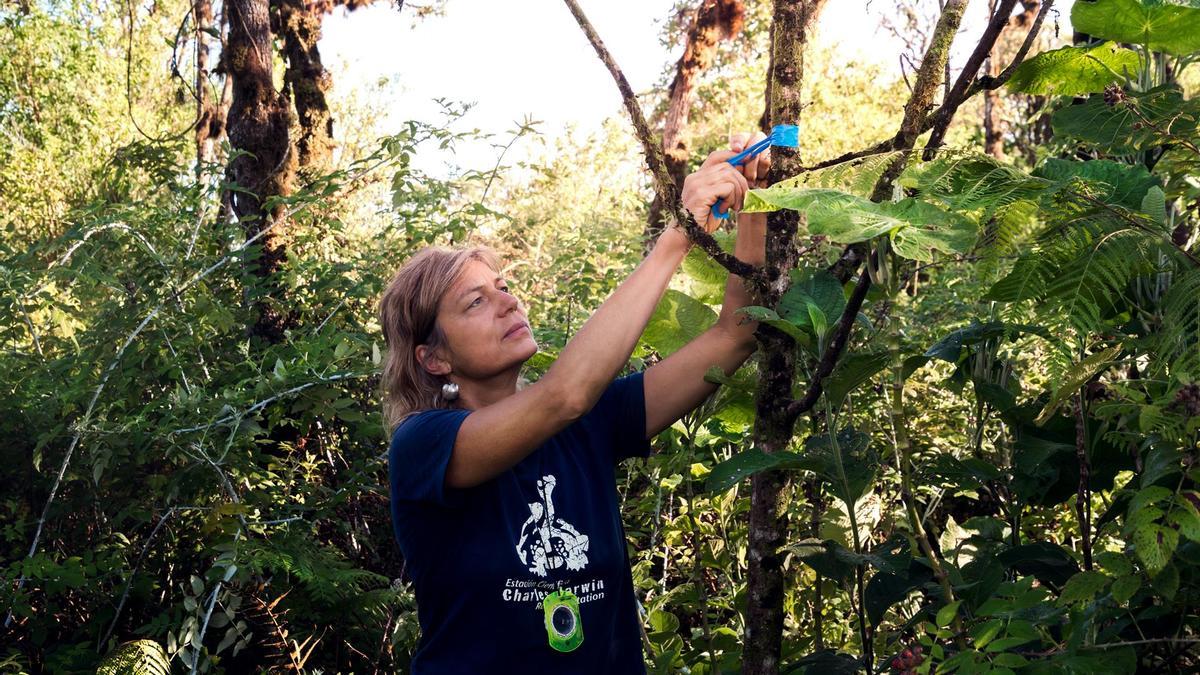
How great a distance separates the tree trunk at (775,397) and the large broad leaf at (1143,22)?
533 mm

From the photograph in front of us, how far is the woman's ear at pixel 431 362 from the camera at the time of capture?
265 centimetres

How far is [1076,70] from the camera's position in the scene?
1.99 meters

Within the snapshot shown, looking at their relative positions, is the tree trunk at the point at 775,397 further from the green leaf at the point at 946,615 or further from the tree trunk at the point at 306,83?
the tree trunk at the point at 306,83

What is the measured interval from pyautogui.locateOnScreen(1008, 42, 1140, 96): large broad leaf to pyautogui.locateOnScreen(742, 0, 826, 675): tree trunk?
16.1 inches

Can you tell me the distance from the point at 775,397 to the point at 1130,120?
74 centimetres

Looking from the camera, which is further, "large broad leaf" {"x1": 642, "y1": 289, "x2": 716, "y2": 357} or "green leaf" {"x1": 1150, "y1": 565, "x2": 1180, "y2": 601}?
"large broad leaf" {"x1": 642, "y1": 289, "x2": 716, "y2": 357}

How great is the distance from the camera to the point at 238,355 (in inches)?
179

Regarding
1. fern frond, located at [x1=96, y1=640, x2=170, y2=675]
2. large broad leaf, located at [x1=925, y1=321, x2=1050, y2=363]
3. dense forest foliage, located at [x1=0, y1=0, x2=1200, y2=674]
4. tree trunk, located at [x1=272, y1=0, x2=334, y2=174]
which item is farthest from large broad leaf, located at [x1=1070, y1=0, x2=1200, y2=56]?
tree trunk, located at [x1=272, y1=0, x2=334, y2=174]

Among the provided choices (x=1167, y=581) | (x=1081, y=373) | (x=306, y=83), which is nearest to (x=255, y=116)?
(x=306, y=83)

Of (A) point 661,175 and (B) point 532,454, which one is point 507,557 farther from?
(A) point 661,175

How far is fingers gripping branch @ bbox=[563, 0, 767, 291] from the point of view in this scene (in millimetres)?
2162

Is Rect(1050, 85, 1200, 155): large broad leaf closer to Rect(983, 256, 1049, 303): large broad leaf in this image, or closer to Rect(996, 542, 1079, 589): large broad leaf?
Rect(983, 256, 1049, 303): large broad leaf

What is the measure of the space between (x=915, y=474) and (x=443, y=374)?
41.6 inches

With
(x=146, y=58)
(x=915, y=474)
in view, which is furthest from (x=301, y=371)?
(x=146, y=58)
